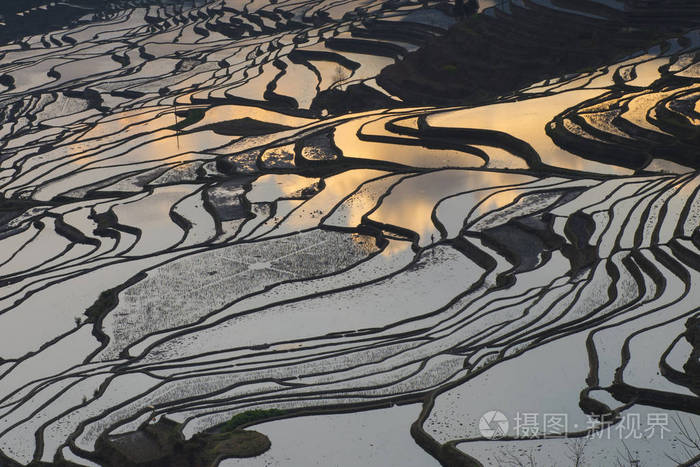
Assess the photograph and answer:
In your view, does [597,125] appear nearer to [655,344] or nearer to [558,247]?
[558,247]

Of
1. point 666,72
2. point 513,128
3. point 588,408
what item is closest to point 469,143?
point 513,128

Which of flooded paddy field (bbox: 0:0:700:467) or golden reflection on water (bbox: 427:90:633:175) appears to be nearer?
flooded paddy field (bbox: 0:0:700:467)

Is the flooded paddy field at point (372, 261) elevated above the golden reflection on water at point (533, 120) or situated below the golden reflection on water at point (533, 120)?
above

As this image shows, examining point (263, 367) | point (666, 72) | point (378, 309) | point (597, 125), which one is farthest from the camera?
point (666, 72)

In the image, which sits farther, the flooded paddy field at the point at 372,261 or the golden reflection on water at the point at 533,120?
the golden reflection on water at the point at 533,120

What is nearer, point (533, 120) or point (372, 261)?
point (372, 261)

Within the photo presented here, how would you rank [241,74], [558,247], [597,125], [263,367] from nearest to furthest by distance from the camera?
[263,367], [558,247], [597,125], [241,74]

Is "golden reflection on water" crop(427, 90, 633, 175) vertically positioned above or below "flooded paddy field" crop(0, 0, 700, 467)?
below

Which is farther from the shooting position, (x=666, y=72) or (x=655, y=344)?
(x=666, y=72)
